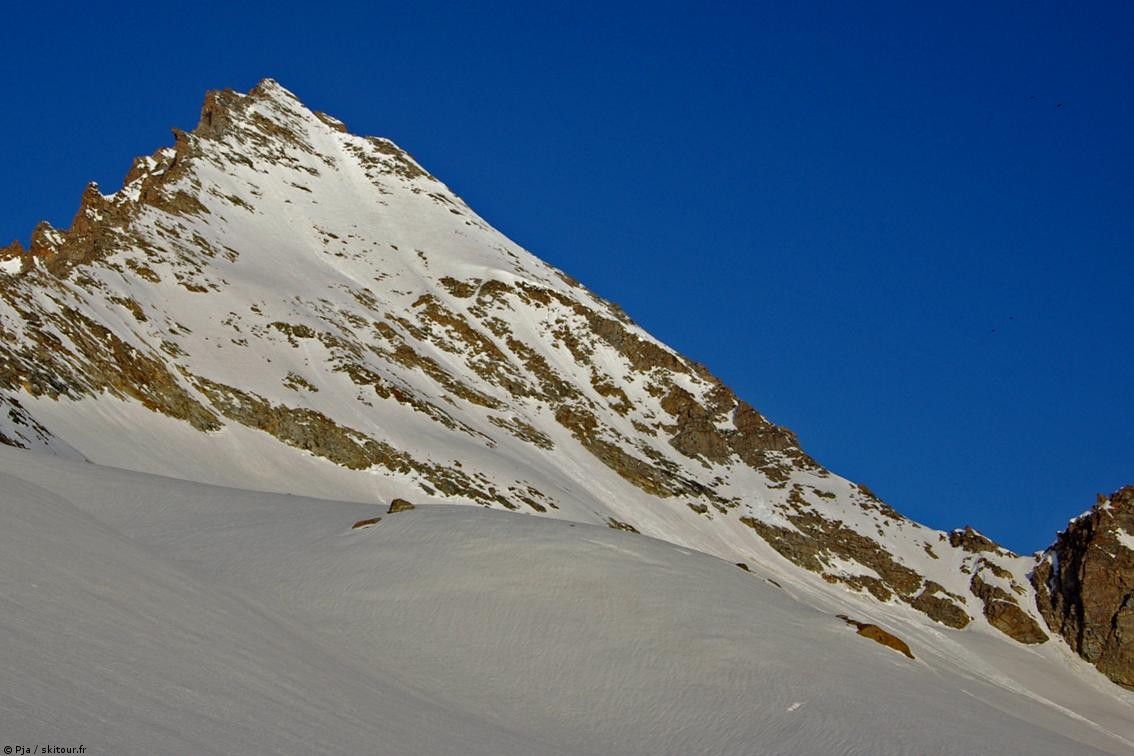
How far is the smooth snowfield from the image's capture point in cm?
1000

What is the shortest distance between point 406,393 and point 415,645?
212 feet

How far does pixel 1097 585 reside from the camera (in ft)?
282

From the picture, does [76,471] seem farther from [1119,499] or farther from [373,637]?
[1119,499]

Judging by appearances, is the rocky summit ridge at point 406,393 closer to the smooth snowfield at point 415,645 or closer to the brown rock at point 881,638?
the smooth snowfield at point 415,645

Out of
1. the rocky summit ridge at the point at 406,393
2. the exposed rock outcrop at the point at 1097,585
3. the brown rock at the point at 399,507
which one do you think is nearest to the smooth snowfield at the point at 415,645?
the brown rock at the point at 399,507

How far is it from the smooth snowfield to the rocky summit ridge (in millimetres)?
23627

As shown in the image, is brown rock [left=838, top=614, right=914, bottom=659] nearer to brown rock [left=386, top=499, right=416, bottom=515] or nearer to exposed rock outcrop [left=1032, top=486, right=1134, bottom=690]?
brown rock [left=386, top=499, right=416, bottom=515]

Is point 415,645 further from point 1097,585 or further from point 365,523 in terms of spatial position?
point 1097,585

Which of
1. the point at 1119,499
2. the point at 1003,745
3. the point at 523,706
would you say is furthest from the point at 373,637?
the point at 1119,499

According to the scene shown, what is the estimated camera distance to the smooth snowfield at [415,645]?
1000 centimetres

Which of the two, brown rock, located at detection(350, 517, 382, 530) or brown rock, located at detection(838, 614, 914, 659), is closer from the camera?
brown rock, located at detection(838, 614, 914, 659)

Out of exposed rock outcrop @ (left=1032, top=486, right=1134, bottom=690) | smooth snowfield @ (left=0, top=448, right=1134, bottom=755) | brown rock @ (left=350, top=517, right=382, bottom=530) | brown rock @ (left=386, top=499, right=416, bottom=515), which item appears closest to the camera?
smooth snowfield @ (left=0, top=448, right=1134, bottom=755)

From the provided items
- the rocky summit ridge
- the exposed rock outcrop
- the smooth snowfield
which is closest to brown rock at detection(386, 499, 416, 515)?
the smooth snowfield

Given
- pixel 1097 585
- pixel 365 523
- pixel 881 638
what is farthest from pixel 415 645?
pixel 1097 585
